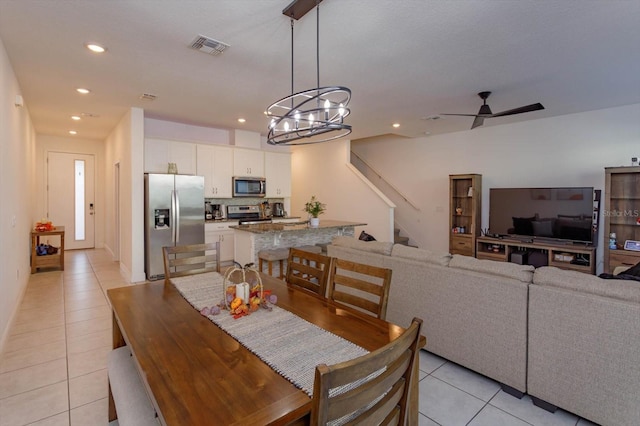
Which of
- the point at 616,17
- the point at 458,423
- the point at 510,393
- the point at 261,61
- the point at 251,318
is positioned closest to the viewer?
the point at 251,318

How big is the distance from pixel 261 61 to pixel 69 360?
3.18 meters

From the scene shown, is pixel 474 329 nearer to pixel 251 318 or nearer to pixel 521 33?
pixel 251 318

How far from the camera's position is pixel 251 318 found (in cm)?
168

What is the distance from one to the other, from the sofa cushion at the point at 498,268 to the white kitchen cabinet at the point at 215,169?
4.82m

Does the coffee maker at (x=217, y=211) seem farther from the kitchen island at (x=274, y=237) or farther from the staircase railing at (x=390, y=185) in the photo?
the staircase railing at (x=390, y=185)

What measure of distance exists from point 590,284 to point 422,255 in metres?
1.11

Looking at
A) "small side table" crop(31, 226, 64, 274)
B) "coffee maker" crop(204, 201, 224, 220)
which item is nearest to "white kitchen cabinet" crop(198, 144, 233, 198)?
"coffee maker" crop(204, 201, 224, 220)

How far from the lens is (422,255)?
2.73 meters

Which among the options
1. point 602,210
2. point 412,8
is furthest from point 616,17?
point 602,210

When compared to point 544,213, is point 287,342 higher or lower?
lower

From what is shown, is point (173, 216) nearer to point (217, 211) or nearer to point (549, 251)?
point (217, 211)

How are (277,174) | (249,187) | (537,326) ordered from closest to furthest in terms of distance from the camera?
(537,326) < (249,187) < (277,174)

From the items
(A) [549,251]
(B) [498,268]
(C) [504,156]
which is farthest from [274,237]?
(C) [504,156]

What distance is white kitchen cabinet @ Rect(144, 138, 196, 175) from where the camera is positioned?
5375 millimetres
